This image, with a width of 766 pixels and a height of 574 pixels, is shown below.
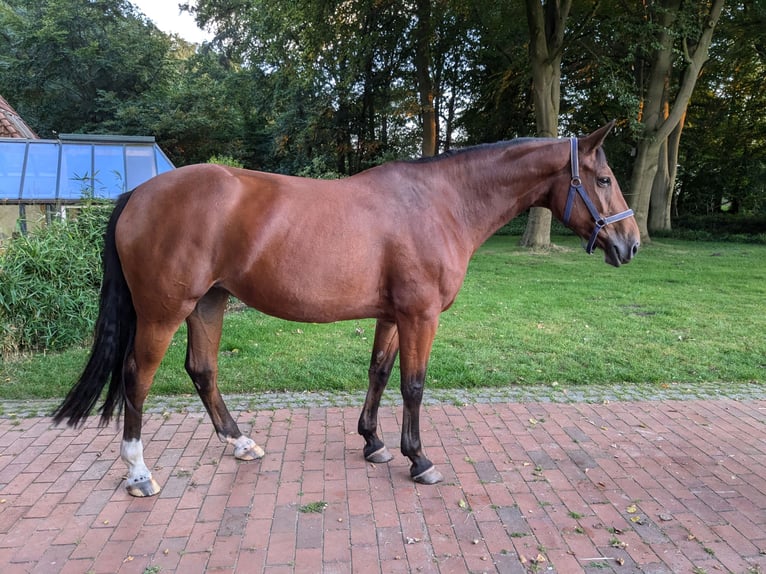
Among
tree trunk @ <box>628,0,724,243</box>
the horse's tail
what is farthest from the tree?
the horse's tail

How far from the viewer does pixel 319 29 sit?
45.8 feet

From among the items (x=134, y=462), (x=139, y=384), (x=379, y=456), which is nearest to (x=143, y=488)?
(x=134, y=462)

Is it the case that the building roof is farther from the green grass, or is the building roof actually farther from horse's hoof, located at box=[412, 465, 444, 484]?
horse's hoof, located at box=[412, 465, 444, 484]

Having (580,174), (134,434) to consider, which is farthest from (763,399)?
(134,434)

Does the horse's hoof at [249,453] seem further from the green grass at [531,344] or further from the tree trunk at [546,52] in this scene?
the tree trunk at [546,52]

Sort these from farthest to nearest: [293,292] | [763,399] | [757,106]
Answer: [757,106] → [763,399] → [293,292]

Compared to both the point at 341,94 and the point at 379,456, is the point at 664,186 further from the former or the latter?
the point at 379,456

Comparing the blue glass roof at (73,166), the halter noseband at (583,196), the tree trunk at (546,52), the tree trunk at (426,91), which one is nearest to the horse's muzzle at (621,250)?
the halter noseband at (583,196)

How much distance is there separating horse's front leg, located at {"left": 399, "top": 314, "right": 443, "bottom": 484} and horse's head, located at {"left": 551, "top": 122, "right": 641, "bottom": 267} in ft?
3.70

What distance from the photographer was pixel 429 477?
3.03 meters

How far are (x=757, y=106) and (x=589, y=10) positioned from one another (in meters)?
12.0

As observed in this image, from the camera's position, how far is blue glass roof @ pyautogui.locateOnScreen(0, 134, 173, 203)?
7855 mm

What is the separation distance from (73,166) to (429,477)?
897 cm

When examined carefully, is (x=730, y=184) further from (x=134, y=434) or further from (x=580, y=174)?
(x=134, y=434)
